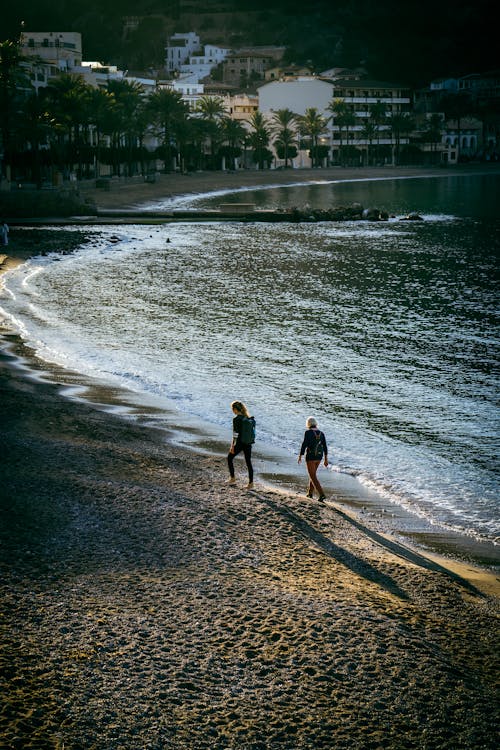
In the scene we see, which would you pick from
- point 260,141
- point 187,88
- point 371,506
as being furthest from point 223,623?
point 187,88

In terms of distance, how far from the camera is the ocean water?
20.1m

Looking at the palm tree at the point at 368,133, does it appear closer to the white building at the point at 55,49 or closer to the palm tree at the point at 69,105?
the white building at the point at 55,49

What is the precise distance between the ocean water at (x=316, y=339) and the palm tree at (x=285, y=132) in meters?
104

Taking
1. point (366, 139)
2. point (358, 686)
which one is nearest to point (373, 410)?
point (358, 686)

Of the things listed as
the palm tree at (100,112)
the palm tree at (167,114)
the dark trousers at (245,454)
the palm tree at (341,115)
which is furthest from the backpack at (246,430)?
the palm tree at (341,115)

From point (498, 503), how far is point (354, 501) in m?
2.83

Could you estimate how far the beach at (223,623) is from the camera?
888cm

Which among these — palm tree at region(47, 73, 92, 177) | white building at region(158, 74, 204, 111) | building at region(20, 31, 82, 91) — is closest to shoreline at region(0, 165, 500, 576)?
palm tree at region(47, 73, 92, 177)

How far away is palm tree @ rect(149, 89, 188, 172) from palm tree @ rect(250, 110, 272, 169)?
2791 centimetres

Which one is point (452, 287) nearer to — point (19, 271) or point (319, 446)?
point (19, 271)

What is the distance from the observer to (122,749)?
838cm

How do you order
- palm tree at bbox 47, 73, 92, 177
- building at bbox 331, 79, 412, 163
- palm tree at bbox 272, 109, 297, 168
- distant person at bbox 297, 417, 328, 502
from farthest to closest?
building at bbox 331, 79, 412, 163
palm tree at bbox 272, 109, 297, 168
palm tree at bbox 47, 73, 92, 177
distant person at bbox 297, 417, 328, 502

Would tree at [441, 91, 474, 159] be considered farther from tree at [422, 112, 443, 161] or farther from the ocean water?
the ocean water

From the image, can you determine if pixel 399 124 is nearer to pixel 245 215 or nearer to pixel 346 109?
pixel 346 109
